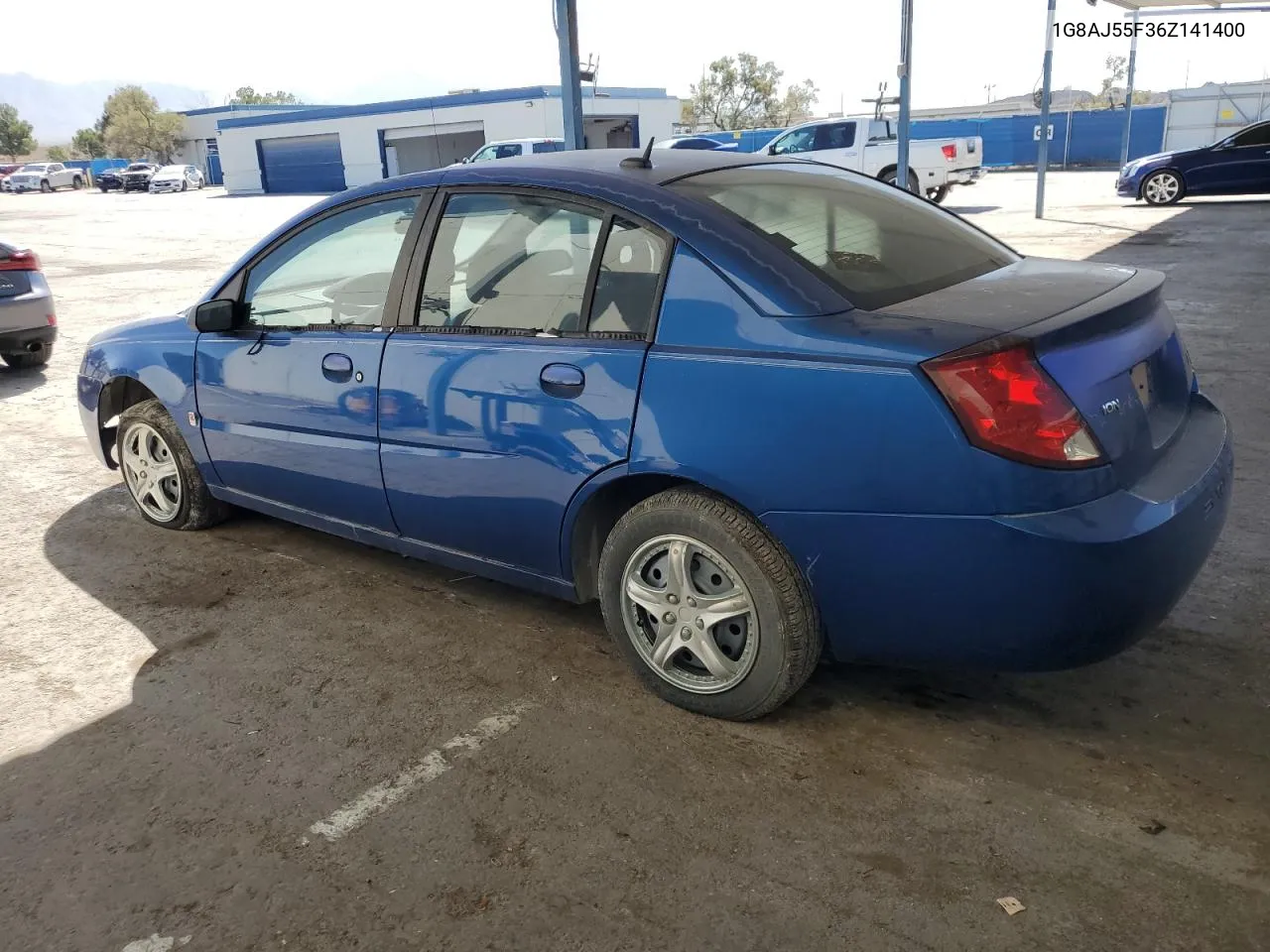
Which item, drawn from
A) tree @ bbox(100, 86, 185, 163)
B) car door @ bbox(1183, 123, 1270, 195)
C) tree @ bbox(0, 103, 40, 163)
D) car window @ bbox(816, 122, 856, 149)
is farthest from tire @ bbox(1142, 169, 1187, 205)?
tree @ bbox(0, 103, 40, 163)

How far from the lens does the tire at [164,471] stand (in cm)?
464

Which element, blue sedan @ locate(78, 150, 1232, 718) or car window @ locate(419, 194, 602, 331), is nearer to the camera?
blue sedan @ locate(78, 150, 1232, 718)

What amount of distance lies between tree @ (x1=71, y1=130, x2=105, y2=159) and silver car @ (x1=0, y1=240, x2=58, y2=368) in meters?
108

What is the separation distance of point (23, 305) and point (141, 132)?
91458 millimetres

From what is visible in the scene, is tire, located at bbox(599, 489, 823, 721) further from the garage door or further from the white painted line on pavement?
the garage door

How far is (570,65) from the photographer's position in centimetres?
780

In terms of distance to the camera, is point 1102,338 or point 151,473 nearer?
point 1102,338

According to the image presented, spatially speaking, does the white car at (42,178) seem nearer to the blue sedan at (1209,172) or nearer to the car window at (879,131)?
the car window at (879,131)

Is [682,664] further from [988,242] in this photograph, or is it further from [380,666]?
[988,242]

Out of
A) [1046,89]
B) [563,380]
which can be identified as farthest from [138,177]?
[563,380]

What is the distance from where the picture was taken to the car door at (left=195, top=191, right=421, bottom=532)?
3672 millimetres

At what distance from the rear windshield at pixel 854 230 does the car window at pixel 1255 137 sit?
60.5ft

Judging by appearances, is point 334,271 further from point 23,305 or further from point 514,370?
point 23,305

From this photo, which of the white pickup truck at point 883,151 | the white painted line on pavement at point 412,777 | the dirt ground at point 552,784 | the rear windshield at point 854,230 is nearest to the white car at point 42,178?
the white pickup truck at point 883,151
